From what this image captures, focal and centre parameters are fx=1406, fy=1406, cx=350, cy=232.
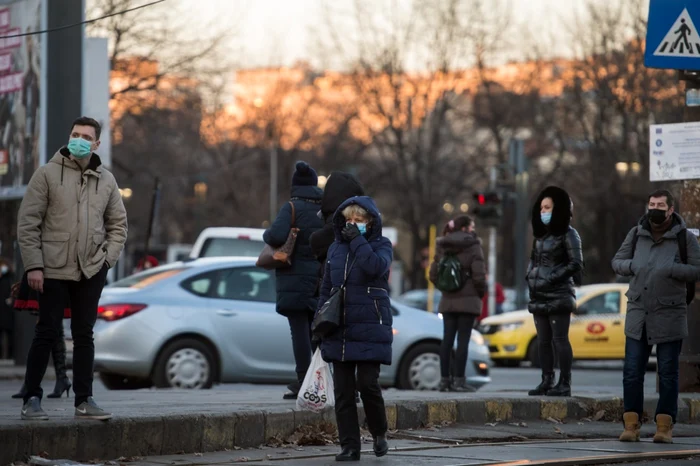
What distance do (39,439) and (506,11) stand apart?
41.5 meters

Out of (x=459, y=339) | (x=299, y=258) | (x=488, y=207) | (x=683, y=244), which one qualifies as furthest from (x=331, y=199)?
(x=488, y=207)

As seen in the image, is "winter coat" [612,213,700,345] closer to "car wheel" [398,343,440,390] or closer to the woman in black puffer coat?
the woman in black puffer coat

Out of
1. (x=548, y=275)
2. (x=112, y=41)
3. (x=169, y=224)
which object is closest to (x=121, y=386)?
(x=548, y=275)

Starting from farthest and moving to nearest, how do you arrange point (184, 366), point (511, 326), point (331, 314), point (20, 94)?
1. point (511, 326)
2. point (20, 94)
3. point (184, 366)
4. point (331, 314)

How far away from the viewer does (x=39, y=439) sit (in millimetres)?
8102

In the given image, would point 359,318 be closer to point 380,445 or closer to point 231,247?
point 380,445

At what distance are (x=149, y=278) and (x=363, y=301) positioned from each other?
6.88 meters

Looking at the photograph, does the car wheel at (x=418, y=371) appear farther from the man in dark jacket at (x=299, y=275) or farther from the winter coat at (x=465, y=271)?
the man in dark jacket at (x=299, y=275)

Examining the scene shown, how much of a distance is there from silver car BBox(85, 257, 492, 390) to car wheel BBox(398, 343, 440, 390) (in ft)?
0.04

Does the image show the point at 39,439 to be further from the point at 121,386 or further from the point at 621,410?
the point at 121,386

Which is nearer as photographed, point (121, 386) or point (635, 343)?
point (635, 343)

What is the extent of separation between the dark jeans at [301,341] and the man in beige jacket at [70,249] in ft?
7.82

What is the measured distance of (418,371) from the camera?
1517 centimetres

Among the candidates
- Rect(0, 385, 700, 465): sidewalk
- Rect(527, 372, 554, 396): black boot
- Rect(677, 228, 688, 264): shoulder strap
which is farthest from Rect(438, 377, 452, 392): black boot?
Rect(677, 228, 688, 264): shoulder strap
